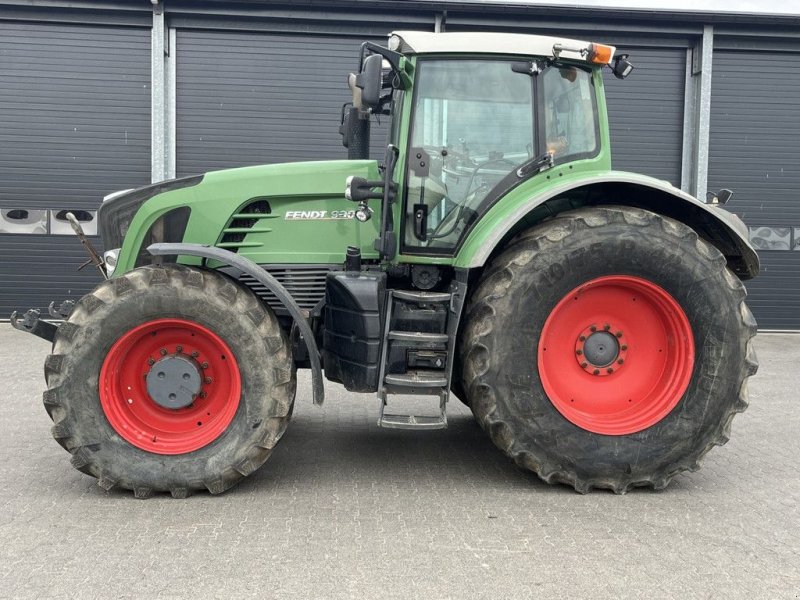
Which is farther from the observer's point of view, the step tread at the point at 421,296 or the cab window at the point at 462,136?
the cab window at the point at 462,136

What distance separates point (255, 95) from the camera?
441 inches

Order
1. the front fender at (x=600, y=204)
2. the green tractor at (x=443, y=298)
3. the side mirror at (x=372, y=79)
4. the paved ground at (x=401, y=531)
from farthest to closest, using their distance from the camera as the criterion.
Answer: the front fender at (x=600, y=204)
the green tractor at (x=443, y=298)
the side mirror at (x=372, y=79)
the paved ground at (x=401, y=531)

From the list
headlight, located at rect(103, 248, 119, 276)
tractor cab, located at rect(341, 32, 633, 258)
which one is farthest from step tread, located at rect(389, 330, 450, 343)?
headlight, located at rect(103, 248, 119, 276)

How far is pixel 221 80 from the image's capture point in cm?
1116

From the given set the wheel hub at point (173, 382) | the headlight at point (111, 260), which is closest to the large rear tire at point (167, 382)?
the wheel hub at point (173, 382)

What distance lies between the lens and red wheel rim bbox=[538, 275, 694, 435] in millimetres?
4230

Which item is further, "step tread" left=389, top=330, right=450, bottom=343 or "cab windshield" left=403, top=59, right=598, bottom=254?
"cab windshield" left=403, top=59, right=598, bottom=254

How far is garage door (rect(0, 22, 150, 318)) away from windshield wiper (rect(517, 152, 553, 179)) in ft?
27.2

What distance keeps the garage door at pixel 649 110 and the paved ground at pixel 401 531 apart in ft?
24.0

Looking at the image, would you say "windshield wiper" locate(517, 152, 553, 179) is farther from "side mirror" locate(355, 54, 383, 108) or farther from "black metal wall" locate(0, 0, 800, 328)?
"black metal wall" locate(0, 0, 800, 328)

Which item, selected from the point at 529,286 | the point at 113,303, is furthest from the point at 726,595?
the point at 113,303

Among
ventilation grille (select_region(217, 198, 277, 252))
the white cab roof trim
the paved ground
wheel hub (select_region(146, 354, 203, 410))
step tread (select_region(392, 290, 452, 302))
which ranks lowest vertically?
the paved ground

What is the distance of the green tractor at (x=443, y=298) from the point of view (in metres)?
4.05

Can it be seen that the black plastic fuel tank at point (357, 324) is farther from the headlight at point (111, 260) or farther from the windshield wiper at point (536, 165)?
the headlight at point (111, 260)
